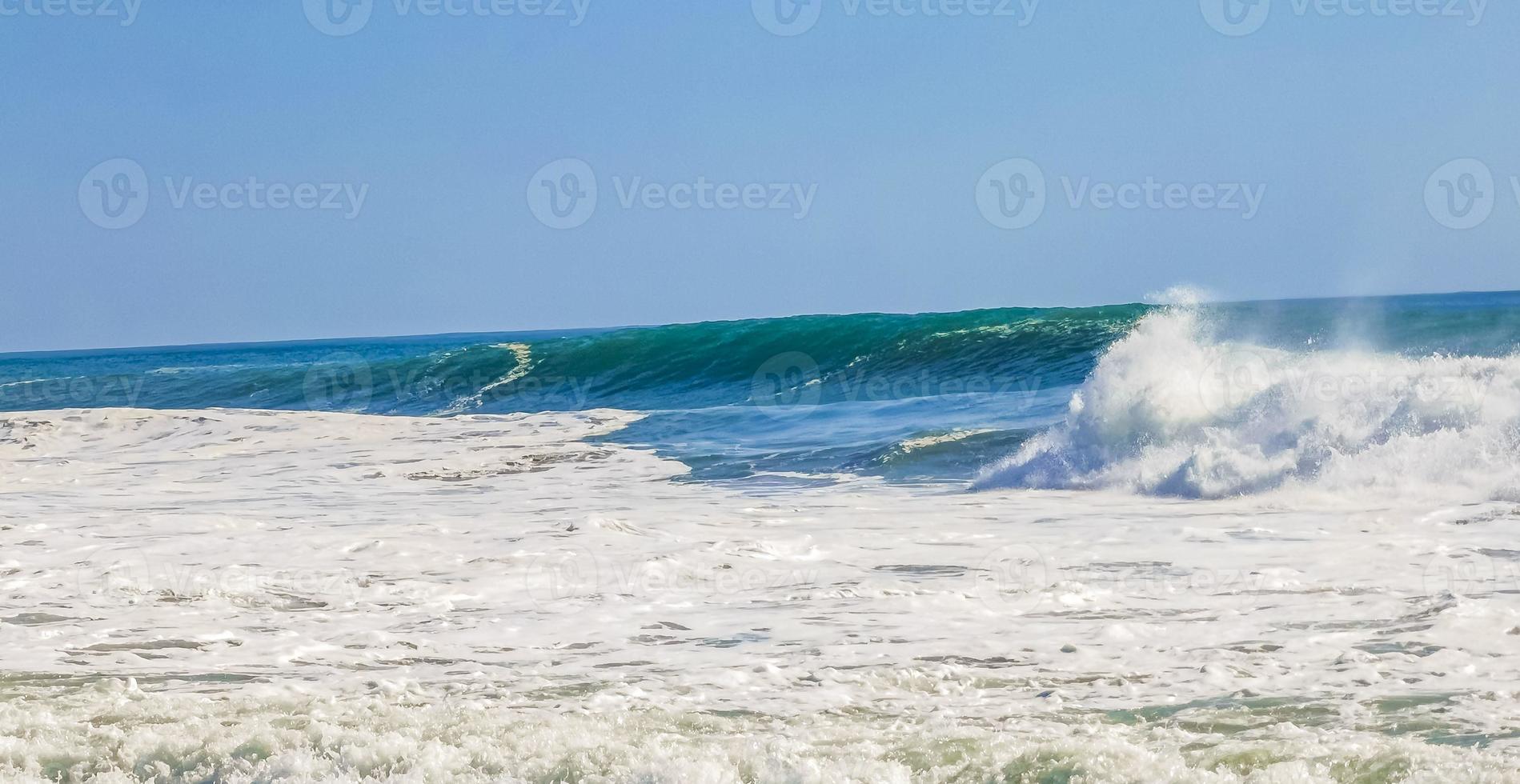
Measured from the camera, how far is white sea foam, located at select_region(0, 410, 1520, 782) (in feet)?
10.8

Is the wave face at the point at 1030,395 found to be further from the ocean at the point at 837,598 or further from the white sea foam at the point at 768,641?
the white sea foam at the point at 768,641

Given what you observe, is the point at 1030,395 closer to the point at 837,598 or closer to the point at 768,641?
the point at 837,598

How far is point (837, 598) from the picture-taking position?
17.6ft

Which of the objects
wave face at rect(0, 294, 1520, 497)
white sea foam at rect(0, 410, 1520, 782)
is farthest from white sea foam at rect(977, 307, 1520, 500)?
white sea foam at rect(0, 410, 1520, 782)

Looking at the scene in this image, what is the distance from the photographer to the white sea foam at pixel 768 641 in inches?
129

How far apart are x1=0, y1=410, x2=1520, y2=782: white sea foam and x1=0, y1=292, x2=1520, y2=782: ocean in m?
0.02

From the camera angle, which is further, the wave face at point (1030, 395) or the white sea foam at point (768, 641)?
the wave face at point (1030, 395)

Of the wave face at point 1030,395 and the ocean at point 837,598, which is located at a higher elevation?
the wave face at point 1030,395

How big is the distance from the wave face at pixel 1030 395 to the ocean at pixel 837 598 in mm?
60

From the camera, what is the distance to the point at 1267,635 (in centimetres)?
443

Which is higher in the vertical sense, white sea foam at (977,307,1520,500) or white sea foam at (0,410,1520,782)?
white sea foam at (977,307,1520,500)

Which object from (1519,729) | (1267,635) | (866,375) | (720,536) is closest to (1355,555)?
(1267,635)

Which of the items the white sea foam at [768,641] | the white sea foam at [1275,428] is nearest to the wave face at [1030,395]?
the white sea foam at [1275,428]

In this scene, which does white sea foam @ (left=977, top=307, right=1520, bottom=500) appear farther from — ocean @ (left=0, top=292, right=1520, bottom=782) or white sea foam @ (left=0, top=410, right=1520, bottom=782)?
white sea foam @ (left=0, top=410, right=1520, bottom=782)
